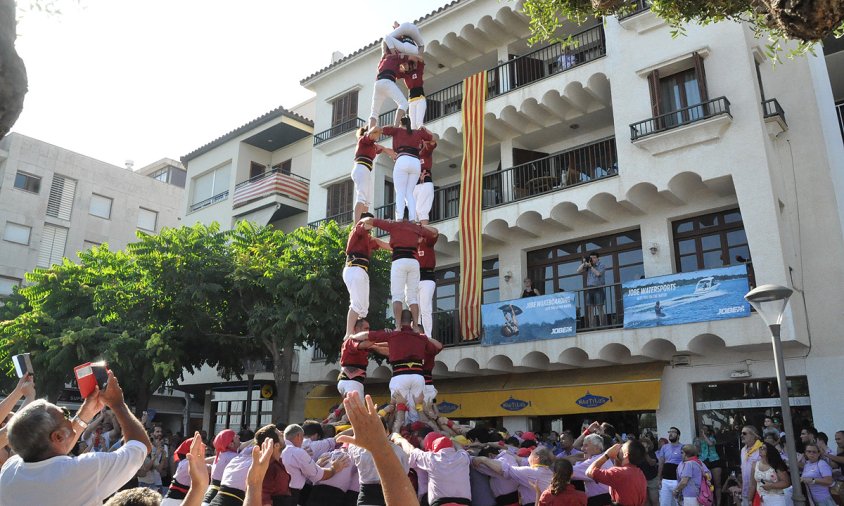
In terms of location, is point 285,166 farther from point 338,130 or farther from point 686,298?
point 686,298

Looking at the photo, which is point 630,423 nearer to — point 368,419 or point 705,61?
point 705,61

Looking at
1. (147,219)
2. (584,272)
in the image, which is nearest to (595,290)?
(584,272)

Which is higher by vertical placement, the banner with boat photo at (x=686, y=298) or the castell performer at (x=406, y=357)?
the banner with boat photo at (x=686, y=298)

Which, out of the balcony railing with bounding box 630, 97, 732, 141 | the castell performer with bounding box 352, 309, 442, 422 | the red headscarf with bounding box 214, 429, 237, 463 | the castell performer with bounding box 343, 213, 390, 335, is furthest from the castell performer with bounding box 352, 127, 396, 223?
the balcony railing with bounding box 630, 97, 732, 141

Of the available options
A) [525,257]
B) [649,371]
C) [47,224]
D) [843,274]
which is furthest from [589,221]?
[47,224]

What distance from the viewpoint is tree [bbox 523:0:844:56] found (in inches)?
208

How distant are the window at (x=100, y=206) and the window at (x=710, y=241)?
111 feet

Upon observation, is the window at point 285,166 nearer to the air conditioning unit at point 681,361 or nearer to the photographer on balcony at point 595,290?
the photographer on balcony at point 595,290

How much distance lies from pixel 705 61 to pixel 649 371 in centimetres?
821

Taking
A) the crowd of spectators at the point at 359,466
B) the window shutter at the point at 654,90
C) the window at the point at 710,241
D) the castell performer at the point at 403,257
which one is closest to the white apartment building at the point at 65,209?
the window at the point at 710,241

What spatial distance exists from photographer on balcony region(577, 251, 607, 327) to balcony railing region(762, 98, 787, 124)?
5577 millimetres

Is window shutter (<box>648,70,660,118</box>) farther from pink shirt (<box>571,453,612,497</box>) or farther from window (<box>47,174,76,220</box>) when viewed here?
window (<box>47,174,76,220</box>)

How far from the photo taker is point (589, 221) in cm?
2019

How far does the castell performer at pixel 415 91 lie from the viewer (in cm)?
1384
